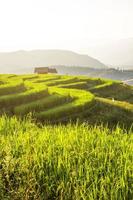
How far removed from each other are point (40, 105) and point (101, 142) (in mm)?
21086

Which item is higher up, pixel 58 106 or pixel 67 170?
pixel 67 170

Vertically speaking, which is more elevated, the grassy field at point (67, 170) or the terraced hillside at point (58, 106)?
the grassy field at point (67, 170)

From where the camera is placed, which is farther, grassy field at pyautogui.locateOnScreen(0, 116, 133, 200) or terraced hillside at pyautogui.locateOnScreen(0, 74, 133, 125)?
terraced hillside at pyautogui.locateOnScreen(0, 74, 133, 125)

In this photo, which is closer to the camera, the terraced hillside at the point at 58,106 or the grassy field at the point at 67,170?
the grassy field at the point at 67,170

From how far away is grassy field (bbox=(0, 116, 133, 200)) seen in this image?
7875mm

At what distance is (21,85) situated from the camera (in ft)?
127

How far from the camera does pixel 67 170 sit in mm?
8570

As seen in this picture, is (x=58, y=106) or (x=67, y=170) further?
(x=58, y=106)

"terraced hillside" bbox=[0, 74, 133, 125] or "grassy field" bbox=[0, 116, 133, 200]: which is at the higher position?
"grassy field" bbox=[0, 116, 133, 200]

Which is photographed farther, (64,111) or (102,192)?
(64,111)

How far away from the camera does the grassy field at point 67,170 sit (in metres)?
7.88

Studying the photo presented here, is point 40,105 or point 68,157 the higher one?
point 68,157

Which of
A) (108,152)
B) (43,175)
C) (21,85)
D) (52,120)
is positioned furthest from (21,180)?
(21,85)

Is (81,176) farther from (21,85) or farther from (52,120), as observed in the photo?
(21,85)
